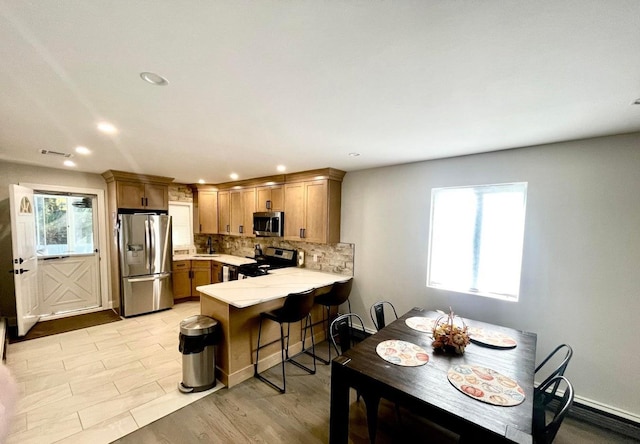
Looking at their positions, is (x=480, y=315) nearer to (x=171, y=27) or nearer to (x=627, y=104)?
(x=627, y=104)

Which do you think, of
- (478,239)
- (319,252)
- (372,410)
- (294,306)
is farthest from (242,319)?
(478,239)

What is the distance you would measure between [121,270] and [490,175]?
5.49m

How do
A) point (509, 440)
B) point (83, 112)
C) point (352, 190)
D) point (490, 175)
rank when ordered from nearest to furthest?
point (509, 440), point (83, 112), point (490, 175), point (352, 190)

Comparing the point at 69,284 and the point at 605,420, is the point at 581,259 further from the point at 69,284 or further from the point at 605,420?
the point at 69,284

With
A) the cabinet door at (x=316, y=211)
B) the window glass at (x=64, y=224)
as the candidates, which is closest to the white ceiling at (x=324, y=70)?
the cabinet door at (x=316, y=211)

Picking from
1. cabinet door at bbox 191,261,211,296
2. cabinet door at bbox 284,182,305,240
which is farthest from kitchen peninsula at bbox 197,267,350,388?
cabinet door at bbox 191,261,211,296

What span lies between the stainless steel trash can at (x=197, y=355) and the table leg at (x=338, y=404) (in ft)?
4.65

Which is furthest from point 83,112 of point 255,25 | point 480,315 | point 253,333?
point 480,315

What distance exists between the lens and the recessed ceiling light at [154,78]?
1.34 meters

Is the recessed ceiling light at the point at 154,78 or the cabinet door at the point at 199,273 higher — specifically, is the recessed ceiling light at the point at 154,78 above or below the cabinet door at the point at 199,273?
above

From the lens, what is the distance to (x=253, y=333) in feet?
9.29

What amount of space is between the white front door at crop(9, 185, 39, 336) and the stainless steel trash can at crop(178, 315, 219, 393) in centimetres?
273

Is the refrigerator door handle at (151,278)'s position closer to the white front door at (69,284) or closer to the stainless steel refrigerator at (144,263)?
the stainless steel refrigerator at (144,263)

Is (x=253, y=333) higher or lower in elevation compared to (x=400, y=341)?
lower
